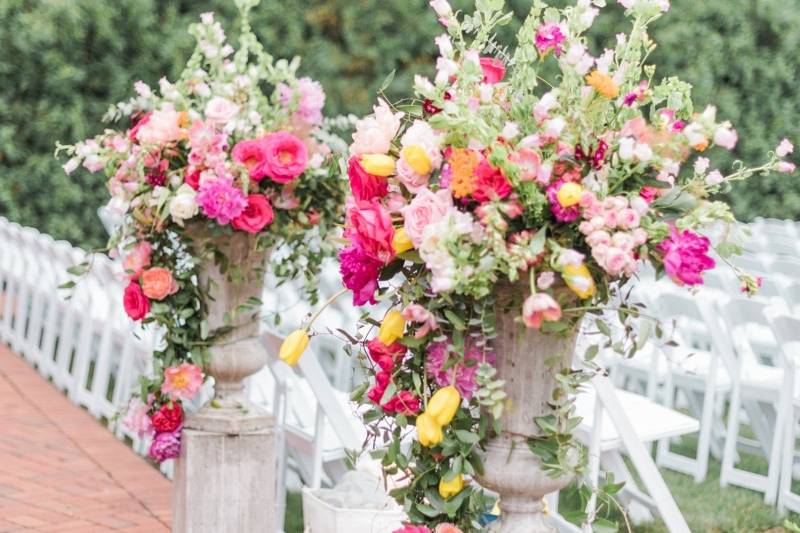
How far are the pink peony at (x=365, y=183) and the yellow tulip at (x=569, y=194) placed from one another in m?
0.38

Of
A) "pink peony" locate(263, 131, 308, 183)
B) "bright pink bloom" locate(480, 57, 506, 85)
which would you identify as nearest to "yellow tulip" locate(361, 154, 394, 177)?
"bright pink bloom" locate(480, 57, 506, 85)

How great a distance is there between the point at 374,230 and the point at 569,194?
35cm

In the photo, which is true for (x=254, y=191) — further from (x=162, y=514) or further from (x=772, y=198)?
(x=772, y=198)

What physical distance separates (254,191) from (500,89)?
161cm

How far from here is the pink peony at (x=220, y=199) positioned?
3455 millimetres

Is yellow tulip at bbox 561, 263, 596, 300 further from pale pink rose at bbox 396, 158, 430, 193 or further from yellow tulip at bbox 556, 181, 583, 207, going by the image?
pale pink rose at bbox 396, 158, 430, 193

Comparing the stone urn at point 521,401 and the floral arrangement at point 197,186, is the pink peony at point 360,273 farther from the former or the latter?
the floral arrangement at point 197,186

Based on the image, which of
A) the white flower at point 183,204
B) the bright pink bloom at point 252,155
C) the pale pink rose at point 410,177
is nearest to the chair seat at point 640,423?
the bright pink bloom at point 252,155

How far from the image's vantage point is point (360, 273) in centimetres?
220

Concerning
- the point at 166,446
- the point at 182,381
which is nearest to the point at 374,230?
the point at 182,381

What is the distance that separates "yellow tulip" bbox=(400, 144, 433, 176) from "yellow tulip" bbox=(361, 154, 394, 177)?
2.4 inches

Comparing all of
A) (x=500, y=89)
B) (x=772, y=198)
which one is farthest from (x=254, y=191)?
(x=772, y=198)

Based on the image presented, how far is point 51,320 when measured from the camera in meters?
7.52

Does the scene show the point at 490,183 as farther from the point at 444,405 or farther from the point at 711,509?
the point at 711,509
